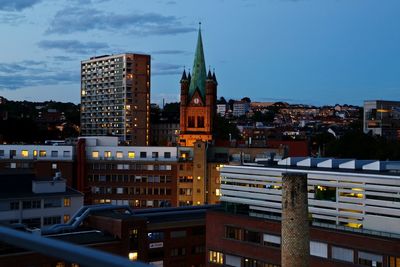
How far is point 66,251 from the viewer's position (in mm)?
2525

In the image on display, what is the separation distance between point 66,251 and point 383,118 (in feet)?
480

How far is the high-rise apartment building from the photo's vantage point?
132500mm

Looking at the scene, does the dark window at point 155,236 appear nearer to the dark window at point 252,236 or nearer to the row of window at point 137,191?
the dark window at point 252,236

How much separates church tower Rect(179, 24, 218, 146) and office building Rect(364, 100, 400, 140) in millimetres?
51580

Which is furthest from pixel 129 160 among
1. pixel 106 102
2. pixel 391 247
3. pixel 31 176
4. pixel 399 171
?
pixel 106 102

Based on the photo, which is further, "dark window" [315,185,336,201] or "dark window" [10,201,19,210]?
"dark window" [10,201,19,210]

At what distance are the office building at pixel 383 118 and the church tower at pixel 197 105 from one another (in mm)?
51580

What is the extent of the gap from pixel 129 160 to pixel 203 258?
27950 mm

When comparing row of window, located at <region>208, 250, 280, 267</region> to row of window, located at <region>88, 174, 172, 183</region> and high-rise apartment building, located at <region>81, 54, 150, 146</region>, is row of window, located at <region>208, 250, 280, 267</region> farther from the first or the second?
high-rise apartment building, located at <region>81, 54, 150, 146</region>

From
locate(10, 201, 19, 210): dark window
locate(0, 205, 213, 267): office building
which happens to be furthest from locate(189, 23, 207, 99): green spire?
locate(10, 201, 19, 210): dark window

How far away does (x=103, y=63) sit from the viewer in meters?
148

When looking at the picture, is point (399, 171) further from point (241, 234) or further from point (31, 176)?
point (31, 176)

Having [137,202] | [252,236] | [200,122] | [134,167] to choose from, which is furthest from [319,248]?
[200,122]

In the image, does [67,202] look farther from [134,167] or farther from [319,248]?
[134,167]
